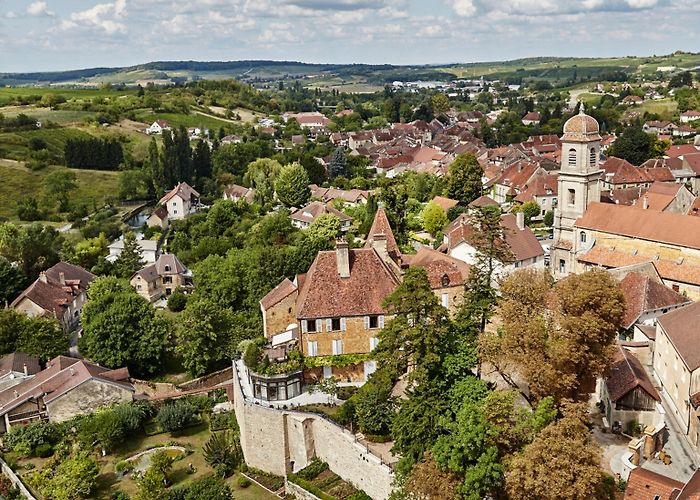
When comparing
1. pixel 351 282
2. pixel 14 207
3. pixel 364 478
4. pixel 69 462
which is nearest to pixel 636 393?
pixel 364 478

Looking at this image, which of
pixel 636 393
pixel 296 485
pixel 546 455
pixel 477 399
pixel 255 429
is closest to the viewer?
pixel 546 455

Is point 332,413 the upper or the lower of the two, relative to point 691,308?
lower

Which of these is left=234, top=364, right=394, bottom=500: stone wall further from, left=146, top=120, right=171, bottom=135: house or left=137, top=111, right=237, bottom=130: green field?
left=137, top=111, right=237, bottom=130: green field

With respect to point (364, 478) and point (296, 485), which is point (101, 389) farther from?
point (364, 478)

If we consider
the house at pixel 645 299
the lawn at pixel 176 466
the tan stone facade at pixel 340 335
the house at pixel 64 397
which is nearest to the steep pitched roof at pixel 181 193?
the house at pixel 64 397

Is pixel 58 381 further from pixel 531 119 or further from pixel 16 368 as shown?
pixel 531 119

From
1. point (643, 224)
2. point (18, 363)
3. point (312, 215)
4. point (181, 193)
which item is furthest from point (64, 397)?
point (181, 193)

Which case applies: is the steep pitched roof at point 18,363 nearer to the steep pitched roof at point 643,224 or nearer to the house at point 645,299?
the house at point 645,299

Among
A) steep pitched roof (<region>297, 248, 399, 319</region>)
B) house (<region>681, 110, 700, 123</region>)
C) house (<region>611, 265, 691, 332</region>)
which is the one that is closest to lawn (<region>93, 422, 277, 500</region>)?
steep pitched roof (<region>297, 248, 399, 319</region>)
